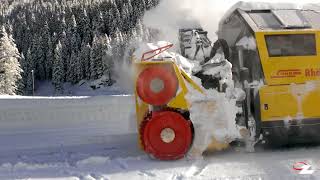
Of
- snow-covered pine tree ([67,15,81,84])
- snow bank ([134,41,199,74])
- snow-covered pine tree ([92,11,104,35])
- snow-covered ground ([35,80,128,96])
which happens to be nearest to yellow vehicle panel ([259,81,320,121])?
snow bank ([134,41,199,74])

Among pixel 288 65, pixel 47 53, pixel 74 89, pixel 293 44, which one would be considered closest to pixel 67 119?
pixel 288 65

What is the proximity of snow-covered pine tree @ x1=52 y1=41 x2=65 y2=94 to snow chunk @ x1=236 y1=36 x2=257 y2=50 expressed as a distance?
83650mm

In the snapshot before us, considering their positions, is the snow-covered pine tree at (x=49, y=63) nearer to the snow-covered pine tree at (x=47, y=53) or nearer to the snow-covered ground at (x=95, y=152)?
the snow-covered pine tree at (x=47, y=53)

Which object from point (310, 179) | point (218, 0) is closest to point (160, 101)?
point (310, 179)

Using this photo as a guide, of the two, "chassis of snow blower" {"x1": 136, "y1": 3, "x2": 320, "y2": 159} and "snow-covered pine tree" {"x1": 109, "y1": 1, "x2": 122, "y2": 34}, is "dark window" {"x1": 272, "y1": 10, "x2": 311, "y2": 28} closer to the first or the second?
"chassis of snow blower" {"x1": 136, "y1": 3, "x2": 320, "y2": 159}

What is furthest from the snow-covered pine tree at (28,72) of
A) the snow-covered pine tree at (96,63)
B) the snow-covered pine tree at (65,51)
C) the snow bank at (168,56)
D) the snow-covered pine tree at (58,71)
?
the snow bank at (168,56)

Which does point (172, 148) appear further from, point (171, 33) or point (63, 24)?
point (63, 24)

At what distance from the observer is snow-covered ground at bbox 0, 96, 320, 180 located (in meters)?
5.94

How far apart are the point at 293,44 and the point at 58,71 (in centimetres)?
8812

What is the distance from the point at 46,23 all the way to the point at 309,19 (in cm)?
11210

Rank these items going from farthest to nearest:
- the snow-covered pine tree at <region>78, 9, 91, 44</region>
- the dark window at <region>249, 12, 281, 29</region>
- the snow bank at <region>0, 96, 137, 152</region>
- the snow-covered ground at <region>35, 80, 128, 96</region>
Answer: the snow-covered pine tree at <region>78, 9, 91, 44</region> < the snow-covered ground at <region>35, 80, 128, 96</region> < the snow bank at <region>0, 96, 137, 152</region> < the dark window at <region>249, 12, 281, 29</region>

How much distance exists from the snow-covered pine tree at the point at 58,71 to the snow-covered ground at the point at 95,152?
81215 mm

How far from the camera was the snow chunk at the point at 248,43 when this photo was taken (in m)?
6.51

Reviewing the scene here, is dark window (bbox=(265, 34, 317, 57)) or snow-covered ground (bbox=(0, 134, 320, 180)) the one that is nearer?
snow-covered ground (bbox=(0, 134, 320, 180))
